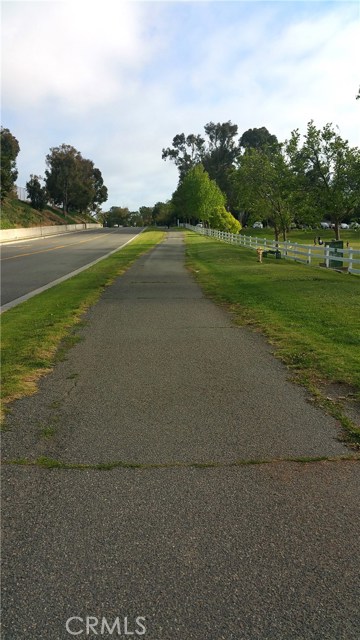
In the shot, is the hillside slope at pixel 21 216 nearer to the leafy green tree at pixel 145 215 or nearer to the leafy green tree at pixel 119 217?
the leafy green tree at pixel 145 215

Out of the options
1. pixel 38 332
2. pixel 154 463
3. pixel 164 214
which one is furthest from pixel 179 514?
pixel 164 214

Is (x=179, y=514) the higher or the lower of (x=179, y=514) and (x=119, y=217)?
the lower

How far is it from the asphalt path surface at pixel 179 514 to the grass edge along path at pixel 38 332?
345 millimetres

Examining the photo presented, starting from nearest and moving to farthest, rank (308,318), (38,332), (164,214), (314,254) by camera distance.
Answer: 1. (38,332)
2. (308,318)
3. (314,254)
4. (164,214)

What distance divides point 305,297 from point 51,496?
10.3m

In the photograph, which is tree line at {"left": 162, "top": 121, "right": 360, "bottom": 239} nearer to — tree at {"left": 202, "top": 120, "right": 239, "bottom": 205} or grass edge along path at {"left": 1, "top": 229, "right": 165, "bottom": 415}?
grass edge along path at {"left": 1, "top": 229, "right": 165, "bottom": 415}

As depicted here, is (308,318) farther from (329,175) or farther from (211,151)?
(211,151)

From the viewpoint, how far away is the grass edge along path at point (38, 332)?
630 centimetres

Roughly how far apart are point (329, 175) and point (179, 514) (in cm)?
2624

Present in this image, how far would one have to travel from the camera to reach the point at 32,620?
240 cm

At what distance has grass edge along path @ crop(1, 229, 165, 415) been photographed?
630cm

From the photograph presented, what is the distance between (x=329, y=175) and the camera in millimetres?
26812

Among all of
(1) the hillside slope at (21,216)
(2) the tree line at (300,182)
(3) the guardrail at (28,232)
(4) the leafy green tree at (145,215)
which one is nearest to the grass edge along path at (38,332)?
(2) the tree line at (300,182)

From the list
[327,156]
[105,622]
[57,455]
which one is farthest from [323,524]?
[327,156]
